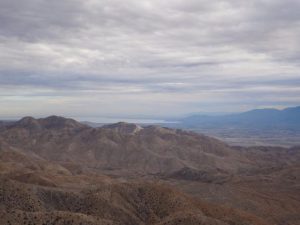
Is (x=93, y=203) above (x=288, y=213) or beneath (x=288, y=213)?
above

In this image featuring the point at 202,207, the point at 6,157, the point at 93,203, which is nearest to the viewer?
the point at 93,203

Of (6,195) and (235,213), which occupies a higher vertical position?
(6,195)

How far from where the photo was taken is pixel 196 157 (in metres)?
199

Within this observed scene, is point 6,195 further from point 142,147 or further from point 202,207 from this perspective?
point 142,147

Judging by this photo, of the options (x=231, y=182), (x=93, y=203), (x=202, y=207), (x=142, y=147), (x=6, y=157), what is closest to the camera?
(x=93, y=203)

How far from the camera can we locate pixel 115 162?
619ft

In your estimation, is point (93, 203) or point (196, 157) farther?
point (196, 157)

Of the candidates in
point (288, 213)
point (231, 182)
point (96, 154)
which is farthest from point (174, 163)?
point (288, 213)

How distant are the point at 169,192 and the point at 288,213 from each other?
29.7 metres

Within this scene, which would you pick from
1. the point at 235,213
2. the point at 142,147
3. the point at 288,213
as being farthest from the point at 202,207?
the point at 142,147

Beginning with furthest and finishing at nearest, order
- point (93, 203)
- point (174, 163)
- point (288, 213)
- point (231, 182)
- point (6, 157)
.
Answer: point (174, 163) < point (6, 157) < point (231, 182) < point (288, 213) < point (93, 203)

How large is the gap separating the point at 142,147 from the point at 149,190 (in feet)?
413

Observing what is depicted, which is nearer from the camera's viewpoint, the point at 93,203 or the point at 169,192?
the point at 93,203

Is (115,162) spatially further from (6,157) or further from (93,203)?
(93,203)
